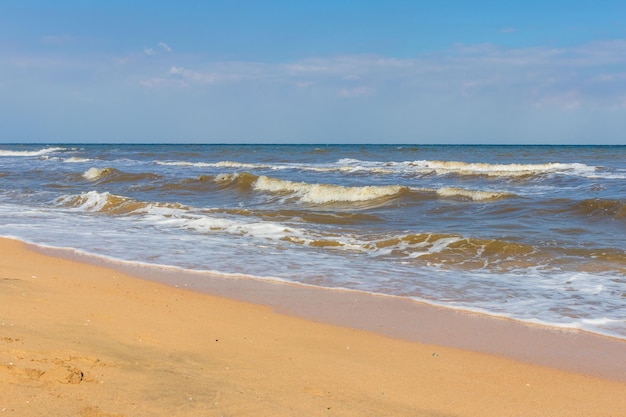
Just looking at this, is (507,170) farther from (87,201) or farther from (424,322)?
(424,322)

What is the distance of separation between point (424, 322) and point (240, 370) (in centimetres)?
205

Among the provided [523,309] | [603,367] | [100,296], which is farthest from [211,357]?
[523,309]

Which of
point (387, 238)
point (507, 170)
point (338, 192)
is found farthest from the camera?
point (507, 170)

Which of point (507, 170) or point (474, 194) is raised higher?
point (507, 170)

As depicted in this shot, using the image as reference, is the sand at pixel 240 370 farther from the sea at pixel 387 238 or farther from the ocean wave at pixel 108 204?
the ocean wave at pixel 108 204

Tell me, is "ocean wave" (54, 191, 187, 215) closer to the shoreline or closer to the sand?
the shoreline

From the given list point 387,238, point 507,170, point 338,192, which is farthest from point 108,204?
point 507,170

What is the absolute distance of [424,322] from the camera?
17.7 feet

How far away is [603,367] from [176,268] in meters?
4.73

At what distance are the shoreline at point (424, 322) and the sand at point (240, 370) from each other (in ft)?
0.31

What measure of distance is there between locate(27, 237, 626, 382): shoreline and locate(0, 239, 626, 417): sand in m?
0.09

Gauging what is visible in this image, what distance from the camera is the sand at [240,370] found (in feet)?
10.4

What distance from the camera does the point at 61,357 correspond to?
143 inches

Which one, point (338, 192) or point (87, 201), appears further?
point (338, 192)
